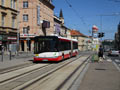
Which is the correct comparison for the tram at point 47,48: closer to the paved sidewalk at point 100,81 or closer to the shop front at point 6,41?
the paved sidewalk at point 100,81

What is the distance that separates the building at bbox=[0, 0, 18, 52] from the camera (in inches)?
1390

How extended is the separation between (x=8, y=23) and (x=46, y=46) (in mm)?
19033

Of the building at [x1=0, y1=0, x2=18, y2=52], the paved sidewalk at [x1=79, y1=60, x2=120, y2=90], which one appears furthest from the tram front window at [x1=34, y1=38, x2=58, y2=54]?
the building at [x1=0, y1=0, x2=18, y2=52]

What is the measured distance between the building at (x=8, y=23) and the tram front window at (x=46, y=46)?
1486 centimetres

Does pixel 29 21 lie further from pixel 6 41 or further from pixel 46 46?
pixel 46 46

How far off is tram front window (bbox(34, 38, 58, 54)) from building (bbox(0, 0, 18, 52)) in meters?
14.9

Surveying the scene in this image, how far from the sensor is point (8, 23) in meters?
36.8

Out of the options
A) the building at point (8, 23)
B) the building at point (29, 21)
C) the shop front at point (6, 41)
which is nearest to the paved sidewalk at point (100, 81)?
the building at point (8, 23)

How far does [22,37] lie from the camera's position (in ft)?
175

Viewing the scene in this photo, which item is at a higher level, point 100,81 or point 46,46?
point 46,46

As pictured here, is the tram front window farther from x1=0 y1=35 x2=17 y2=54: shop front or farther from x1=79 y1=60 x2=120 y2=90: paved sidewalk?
x1=0 y1=35 x2=17 y2=54: shop front

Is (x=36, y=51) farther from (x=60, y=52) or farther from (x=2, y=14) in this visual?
(x=2, y=14)

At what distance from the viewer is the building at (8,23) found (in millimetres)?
35312

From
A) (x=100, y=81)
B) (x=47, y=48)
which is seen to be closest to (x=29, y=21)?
(x=47, y=48)
